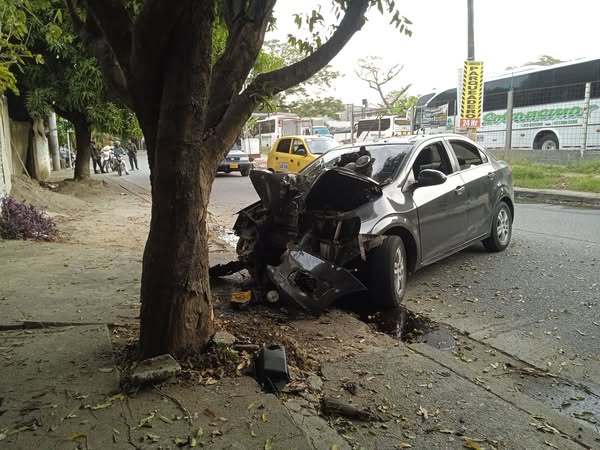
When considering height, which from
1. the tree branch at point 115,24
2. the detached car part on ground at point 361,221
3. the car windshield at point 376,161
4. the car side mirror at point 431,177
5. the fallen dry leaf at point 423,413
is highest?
the tree branch at point 115,24

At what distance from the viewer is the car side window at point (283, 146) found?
17.8 m

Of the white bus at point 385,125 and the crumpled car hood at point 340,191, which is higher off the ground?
the white bus at point 385,125

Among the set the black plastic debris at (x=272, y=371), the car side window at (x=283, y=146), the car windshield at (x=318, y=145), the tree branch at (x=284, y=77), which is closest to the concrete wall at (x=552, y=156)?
the car windshield at (x=318, y=145)

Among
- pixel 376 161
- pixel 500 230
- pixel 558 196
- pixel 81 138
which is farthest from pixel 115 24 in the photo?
pixel 81 138

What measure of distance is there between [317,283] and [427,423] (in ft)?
5.79

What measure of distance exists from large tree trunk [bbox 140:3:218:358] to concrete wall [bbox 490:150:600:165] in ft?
55.1

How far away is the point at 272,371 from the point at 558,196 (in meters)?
12.6

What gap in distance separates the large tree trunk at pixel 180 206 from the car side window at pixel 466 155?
14.0ft

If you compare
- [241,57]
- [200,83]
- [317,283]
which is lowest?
[317,283]

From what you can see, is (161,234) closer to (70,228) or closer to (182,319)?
(182,319)

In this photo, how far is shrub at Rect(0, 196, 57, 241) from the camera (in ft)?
26.3

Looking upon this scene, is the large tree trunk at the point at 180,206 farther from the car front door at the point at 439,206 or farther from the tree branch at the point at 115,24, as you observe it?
the car front door at the point at 439,206

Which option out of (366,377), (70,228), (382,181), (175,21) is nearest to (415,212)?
(382,181)

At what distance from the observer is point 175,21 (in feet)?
9.16
